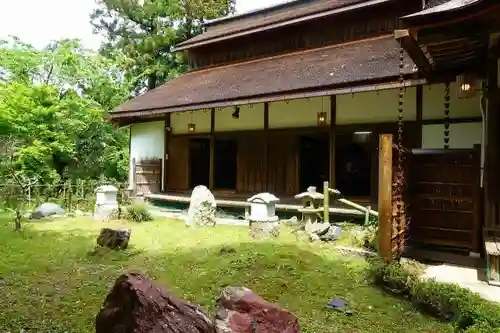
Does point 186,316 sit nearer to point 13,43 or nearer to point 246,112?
point 246,112

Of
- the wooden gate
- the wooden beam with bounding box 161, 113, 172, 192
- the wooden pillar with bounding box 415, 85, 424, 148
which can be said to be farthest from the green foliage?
the wooden beam with bounding box 161, 113, 172, 192

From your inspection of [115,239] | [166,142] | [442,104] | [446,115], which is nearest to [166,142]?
[166,142]

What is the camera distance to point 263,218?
26.2 feet

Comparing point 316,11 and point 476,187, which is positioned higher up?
point 316,11

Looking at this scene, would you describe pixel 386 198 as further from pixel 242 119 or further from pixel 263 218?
pixel 242 119

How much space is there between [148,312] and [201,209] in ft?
21.6

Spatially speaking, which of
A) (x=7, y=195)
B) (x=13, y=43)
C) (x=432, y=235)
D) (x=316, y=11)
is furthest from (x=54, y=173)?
(x=432, y=235)

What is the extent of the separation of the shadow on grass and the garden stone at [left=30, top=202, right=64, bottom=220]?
336 centimetres

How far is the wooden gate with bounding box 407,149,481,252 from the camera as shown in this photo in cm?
611

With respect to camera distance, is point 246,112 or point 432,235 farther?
point 246,112

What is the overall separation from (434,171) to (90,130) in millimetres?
14476

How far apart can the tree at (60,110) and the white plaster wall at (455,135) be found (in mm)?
11488

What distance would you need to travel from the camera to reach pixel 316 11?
39.0 ft

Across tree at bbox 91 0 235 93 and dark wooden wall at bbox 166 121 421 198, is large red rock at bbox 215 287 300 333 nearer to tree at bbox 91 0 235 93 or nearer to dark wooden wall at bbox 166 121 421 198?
dark wooden wall at bbox 166 121 421 198
